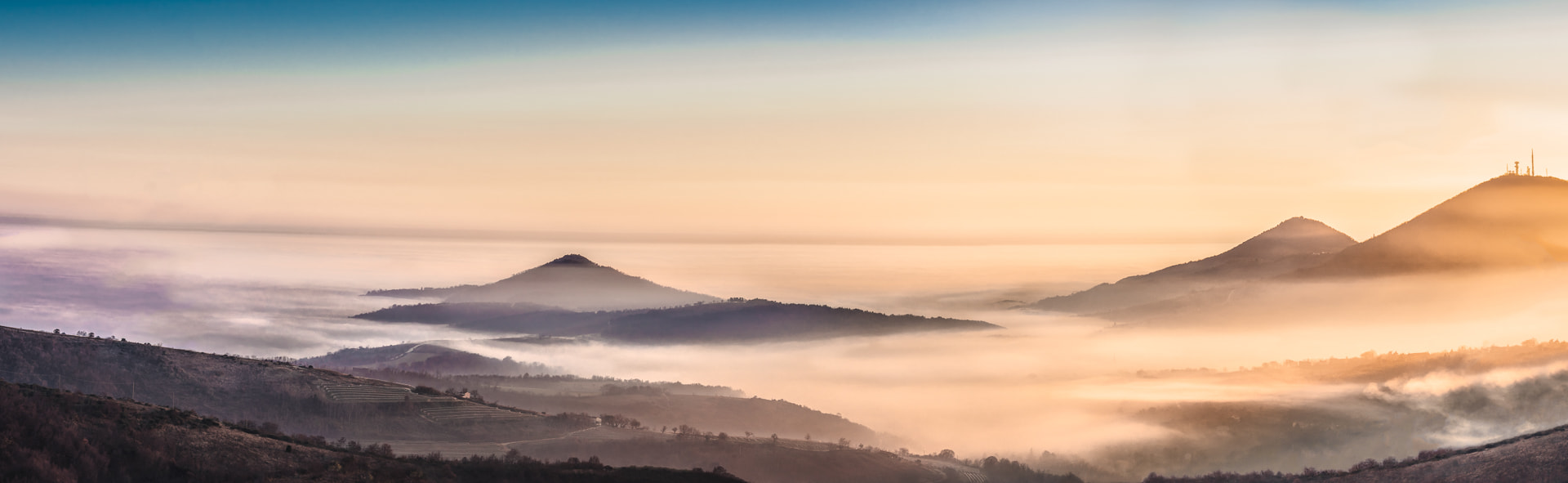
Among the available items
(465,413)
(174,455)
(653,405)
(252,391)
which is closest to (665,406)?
(653,405)

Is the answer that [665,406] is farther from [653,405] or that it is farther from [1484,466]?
[1484,466]

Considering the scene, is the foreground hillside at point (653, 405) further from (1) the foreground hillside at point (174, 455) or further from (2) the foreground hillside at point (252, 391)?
(1) the foreground hillside at point (174, 455)

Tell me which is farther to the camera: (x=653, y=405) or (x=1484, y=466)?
(x=653, y=405)

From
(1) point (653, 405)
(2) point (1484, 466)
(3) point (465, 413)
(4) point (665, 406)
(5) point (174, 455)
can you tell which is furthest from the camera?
(4) point (665, 406)

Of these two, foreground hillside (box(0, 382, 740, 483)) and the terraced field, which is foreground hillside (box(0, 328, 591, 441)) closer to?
the terraced field

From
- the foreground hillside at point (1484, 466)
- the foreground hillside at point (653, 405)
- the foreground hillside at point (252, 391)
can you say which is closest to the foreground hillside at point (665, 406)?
the foreground hillside at point (653, 405)

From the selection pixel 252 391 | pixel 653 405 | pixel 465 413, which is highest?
pixel 252 391

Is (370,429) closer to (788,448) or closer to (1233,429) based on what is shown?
(788,448)

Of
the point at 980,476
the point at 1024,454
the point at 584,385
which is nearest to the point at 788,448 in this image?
the point at 980,476
